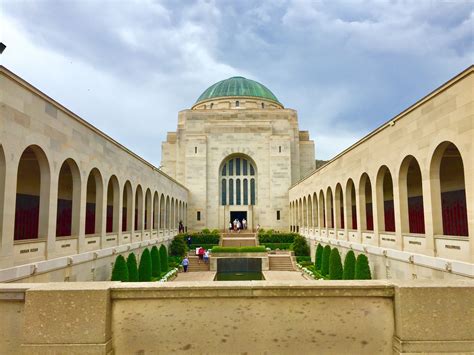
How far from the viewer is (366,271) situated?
16938mm

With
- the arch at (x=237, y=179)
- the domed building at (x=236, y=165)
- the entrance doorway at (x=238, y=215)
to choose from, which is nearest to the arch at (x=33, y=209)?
the domed building at (x=236, y=165)

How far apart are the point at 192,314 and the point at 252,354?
32.1 inches

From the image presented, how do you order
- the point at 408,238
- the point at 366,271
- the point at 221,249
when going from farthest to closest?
the point at 221,249 < the point at 366,271 < the point at 408,238

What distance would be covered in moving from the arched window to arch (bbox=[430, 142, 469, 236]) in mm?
29478

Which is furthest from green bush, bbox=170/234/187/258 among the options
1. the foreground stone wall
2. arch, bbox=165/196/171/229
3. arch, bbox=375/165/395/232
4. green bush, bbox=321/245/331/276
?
the foreground stone wall

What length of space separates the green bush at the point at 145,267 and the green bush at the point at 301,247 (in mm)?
14050

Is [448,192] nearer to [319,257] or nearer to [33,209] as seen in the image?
[319,257]

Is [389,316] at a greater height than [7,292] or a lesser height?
lesser

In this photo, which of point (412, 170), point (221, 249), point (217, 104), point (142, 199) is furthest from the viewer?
point (217, 104)

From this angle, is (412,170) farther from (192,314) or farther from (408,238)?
(192,314)

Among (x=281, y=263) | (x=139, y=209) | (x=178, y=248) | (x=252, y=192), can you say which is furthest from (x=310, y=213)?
(x=139, y=209)

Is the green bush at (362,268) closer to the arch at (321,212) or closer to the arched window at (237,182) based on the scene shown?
the arch at (321,212)

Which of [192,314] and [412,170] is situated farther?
[412,170]

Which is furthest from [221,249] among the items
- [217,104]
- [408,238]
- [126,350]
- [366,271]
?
[217,104]
